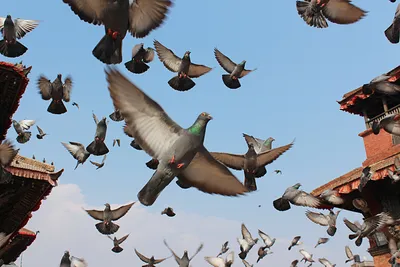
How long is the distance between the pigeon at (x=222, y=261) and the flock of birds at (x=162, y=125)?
0.03 meters

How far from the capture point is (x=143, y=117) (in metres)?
4.52

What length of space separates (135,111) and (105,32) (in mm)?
1881

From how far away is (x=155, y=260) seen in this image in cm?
1132

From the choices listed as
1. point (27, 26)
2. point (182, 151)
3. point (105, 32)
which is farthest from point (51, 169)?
point (182, 151)

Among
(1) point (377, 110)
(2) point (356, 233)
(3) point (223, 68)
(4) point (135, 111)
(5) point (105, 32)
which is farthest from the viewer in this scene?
(1) point (377, 110)

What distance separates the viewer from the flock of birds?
15.0 ft

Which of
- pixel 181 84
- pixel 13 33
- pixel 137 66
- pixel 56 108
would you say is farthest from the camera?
pixel 56 108

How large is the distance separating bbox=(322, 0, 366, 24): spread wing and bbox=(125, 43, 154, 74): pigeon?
10.0ft

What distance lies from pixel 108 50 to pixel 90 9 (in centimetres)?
69

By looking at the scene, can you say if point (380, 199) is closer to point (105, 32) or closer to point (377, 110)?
point (377, 110)

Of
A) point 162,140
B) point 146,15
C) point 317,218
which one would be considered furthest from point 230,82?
point 317,218

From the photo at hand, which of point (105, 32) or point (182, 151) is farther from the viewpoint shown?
point (105, 32)

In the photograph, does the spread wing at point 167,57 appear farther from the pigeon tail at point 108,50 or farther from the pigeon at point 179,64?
the pigeon tail at point 108,50

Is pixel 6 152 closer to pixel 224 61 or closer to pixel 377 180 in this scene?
pixel 224 61
